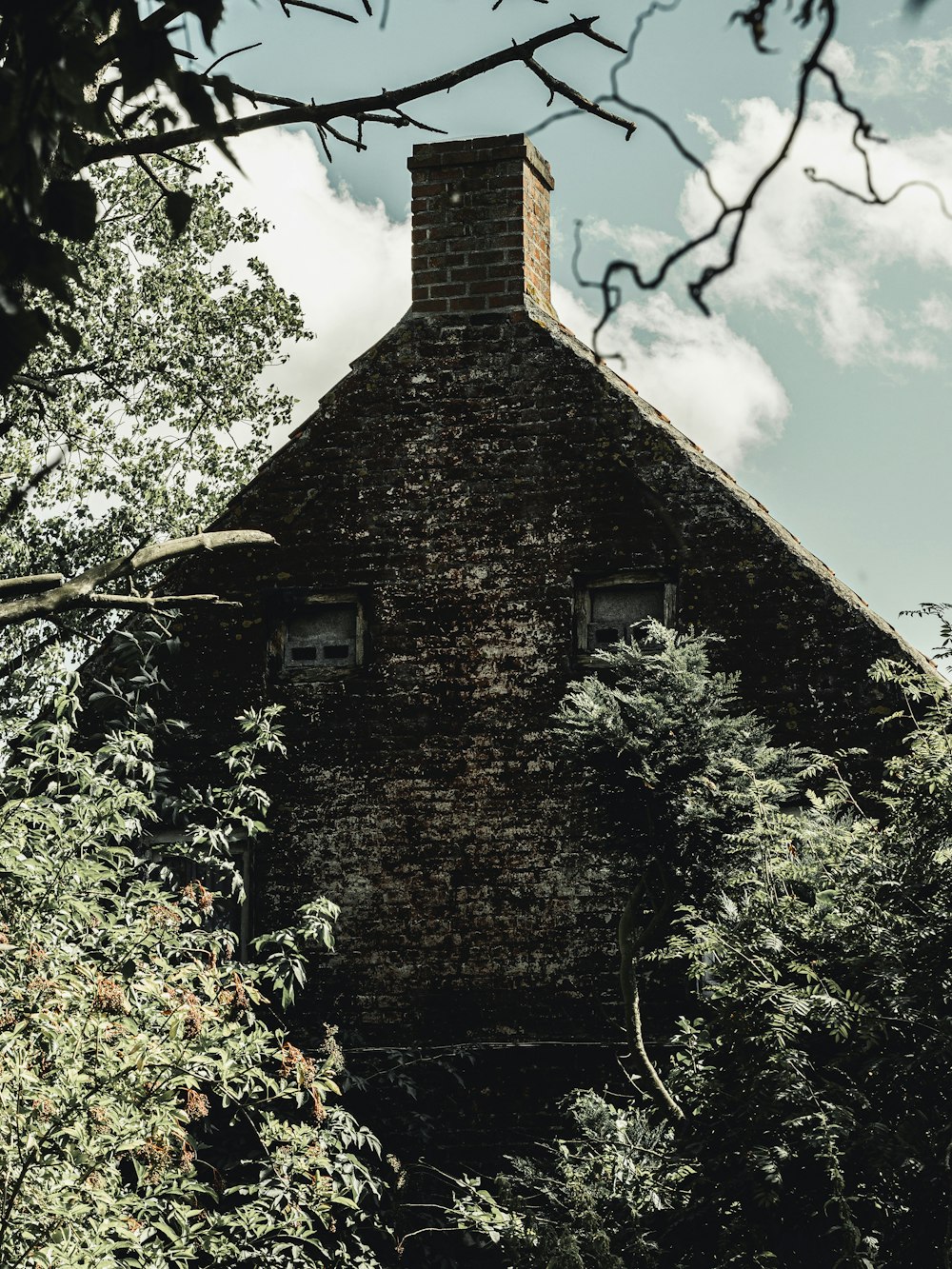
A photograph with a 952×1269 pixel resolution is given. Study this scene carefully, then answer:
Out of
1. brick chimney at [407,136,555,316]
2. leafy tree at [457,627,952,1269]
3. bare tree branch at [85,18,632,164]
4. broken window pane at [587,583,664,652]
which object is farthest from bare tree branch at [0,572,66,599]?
brick chimney at [407,136,555,316]

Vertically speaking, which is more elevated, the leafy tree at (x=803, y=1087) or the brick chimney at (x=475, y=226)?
the brick chimney at (x=475, y=226)

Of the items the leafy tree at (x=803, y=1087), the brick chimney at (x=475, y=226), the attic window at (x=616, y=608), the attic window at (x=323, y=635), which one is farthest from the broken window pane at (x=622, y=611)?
the leafy tree at (x=803, y=1087)

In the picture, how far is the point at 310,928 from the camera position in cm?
836

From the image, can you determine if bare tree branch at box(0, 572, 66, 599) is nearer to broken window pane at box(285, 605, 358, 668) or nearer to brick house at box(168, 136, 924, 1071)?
brick house at box(168, 136, 924, 1071)

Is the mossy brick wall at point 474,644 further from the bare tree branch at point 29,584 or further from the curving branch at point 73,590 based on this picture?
the bare tree branch at point 29,584

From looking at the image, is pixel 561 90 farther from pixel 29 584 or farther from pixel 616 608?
pixel 616 608

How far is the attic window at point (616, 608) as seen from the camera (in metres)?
10.5

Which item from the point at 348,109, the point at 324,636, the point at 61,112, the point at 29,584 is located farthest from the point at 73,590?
the point at 324,636

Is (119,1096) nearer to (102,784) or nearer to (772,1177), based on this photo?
(102,784)

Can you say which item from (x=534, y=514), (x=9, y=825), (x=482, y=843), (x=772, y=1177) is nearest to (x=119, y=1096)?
(x=9, y=825)

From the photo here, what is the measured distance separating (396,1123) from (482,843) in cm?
193

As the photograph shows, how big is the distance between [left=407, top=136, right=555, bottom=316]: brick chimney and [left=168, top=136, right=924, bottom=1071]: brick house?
19mm

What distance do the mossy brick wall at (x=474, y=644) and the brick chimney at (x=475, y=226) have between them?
23 cm

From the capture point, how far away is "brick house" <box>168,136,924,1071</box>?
32.9 ft
